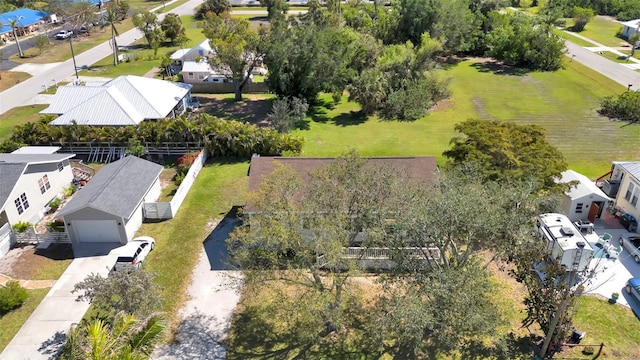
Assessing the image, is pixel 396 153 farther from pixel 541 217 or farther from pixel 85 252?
pixel 85 252

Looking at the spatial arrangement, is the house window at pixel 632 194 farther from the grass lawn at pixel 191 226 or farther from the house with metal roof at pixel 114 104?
the house with metal roof at pixel 114 104

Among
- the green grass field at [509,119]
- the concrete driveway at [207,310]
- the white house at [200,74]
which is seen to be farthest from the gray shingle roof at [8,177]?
the white house at [200,74]

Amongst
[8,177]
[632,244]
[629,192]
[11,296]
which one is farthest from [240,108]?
[632,244]

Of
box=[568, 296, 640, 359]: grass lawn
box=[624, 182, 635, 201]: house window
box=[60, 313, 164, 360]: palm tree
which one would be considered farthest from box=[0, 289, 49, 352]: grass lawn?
box=[624, 182, 635, 201]: house window

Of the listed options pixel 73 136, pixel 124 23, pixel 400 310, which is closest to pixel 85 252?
pixel 73 136

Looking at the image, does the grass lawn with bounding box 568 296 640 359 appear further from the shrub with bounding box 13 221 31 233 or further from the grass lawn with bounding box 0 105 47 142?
the grass lawn with bounding box 0 105 47 142
